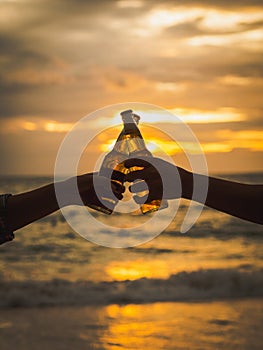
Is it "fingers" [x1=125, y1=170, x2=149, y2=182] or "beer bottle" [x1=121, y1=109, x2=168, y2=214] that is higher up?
"beer bottle" [x1=121, y1=109, x2=168, y2=214]

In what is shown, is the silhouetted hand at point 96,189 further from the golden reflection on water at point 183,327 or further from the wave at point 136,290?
the wave at point 136,290

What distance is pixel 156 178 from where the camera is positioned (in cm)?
221

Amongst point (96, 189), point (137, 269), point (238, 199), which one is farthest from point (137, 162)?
point (137, 269)

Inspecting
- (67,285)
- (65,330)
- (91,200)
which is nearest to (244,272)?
(67,285)

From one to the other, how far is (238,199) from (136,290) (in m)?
11.5

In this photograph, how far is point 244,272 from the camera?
1571 cm

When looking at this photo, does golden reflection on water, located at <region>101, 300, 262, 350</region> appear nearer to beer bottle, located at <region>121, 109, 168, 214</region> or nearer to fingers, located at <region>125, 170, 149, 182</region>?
beer bottle, located at <region>121, 109, 168, 214</region>

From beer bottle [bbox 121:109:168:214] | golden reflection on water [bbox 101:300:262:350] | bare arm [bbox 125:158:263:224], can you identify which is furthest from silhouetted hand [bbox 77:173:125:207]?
golden reflection on water [bbox 101:300:262:350]

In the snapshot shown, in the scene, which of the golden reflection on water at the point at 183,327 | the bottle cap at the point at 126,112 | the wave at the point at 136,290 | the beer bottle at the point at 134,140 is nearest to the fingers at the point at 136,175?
the beer bottle at the point at 134,140

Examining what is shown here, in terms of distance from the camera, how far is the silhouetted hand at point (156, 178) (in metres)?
2.05

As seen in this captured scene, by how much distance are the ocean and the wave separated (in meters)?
0.02

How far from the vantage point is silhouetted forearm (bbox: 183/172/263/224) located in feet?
6.38

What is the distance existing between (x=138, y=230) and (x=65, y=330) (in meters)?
18.3

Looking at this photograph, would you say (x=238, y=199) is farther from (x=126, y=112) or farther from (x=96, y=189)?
A: (x=126, y=112)
